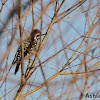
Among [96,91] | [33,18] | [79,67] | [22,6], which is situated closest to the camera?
[22,6]

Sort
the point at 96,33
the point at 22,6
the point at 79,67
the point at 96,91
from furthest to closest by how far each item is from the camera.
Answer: the point at 96,33 → the point at 79,67 → the point at 96,91 → the point at 22,6

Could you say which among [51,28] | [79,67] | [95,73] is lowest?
[95,73]

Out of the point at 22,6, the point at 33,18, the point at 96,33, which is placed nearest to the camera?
the point at 22,6

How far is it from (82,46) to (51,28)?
49cm

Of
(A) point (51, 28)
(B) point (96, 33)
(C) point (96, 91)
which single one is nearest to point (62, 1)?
(A) point (51, 28)

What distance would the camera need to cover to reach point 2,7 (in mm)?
2188

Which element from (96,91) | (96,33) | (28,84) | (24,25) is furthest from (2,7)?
(96,91)

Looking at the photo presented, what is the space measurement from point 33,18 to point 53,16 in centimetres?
33

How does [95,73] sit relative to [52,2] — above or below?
below

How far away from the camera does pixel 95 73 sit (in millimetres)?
2225

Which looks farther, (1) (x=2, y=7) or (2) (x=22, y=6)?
(1) (x=2, y=7)

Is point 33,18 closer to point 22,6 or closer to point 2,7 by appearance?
point 2,7

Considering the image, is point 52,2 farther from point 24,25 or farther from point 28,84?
point 28,84

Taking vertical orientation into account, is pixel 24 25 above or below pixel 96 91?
above
